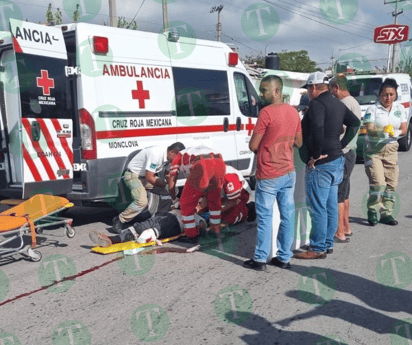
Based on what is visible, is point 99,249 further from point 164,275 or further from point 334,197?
point 334,197

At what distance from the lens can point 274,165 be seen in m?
4.66

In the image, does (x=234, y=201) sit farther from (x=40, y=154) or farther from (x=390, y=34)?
(x=390, y=34)

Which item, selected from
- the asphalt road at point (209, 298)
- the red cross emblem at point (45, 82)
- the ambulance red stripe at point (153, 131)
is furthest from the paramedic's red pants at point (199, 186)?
the red cross emblem at point (45, 82)

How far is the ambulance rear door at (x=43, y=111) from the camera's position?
572 centimetres

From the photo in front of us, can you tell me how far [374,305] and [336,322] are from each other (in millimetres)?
482

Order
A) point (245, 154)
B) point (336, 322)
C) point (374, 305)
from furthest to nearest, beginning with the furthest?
1. point (245, 154)
2. point (374, 305)
3. point (336, 322)

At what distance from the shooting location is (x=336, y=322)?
3.56 m

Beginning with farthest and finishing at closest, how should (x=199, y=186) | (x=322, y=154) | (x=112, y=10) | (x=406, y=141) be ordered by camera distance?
1. (x=406, y=141)
2. (x=112, y=10)
3. (x=199, y=186)
4. (x=322, y=154)

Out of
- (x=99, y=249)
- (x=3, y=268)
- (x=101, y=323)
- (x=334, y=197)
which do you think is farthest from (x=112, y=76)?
(x=101, y=323)

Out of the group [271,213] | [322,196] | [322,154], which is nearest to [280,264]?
[271,213]

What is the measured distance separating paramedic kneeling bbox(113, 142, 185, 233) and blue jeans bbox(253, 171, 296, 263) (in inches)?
75.9

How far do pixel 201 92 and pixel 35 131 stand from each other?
9.20ft

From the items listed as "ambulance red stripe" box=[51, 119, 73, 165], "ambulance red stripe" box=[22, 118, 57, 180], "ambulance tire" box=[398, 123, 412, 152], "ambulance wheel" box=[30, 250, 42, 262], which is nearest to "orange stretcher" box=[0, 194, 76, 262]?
"ambulance wheel" box=[30, 250, 42, 262]

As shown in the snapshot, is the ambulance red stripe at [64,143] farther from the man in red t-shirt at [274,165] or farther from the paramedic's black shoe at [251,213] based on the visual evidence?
the man in red t-shirt at [274,165]
